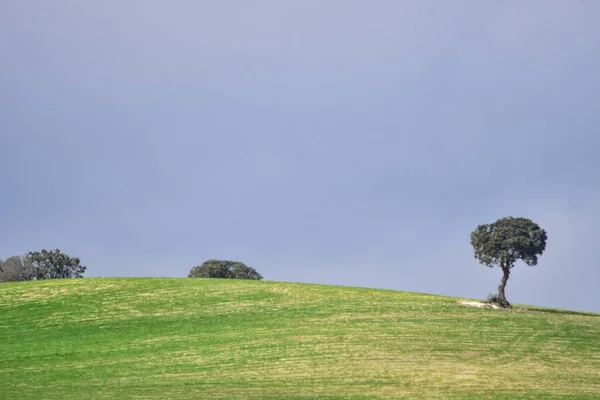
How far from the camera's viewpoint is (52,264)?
11081 cm

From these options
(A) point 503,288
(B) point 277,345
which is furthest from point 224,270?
(B) point 277,345

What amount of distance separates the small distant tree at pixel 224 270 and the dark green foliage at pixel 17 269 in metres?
24.2

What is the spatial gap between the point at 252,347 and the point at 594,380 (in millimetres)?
23254

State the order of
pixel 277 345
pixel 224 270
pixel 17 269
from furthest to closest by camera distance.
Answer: pixel 224 270 → pixel 17 269 → pixel 277 345

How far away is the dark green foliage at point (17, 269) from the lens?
10850 cm

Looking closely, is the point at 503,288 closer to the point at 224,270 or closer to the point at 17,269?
the point at 224,270

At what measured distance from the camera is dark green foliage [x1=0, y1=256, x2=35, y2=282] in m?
108

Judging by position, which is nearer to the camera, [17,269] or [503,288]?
[503,288]

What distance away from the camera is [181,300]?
69.3 meters

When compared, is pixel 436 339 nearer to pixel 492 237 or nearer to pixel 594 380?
pixel 594 380

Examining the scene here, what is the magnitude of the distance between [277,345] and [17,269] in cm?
6933

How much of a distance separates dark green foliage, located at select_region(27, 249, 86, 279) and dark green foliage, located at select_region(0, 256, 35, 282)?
2.37ft

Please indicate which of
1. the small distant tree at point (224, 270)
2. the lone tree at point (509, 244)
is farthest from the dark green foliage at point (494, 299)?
the small distant tree at point (224, 270)

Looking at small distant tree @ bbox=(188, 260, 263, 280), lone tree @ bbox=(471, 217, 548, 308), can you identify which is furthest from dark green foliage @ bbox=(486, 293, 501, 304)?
small distant tree @ bbox=(188, 260, 263, 280)
